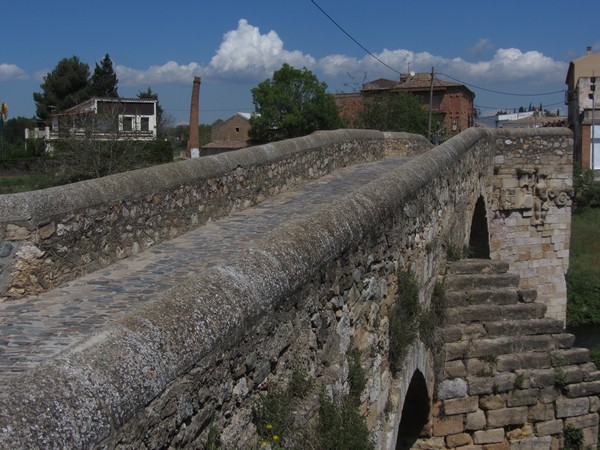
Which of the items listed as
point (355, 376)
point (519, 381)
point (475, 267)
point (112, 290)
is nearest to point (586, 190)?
point (475, 267)

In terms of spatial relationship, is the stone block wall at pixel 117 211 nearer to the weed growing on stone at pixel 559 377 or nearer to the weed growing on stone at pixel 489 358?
the weed growing on stone at pixel 489 358

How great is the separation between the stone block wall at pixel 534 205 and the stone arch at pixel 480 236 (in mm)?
455

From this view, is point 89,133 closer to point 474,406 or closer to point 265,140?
point 474,406

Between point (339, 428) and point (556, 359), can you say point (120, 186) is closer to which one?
point (339, 428)

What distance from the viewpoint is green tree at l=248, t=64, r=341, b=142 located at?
4259 centimetres

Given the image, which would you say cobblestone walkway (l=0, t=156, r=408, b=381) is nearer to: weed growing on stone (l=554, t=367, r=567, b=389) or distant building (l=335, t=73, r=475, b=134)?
weed growing on stone (l=554, t=367, r=567, b=389)

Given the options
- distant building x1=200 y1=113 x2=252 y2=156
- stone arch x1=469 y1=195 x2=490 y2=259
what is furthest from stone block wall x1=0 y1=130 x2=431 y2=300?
distant building x1=200 y1=113 x2=252 y2=156

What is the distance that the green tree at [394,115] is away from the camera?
37.8 meters

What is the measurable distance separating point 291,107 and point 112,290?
127 ft

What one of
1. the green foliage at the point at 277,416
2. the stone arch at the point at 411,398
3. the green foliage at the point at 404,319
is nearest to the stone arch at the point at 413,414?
the stone arch at the point at 411,398

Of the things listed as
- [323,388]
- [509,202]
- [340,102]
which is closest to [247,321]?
[323,388]

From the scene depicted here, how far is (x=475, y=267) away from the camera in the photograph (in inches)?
354

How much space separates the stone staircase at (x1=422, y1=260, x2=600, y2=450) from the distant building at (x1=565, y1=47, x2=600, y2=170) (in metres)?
31.0

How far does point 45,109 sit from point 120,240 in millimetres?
53818
